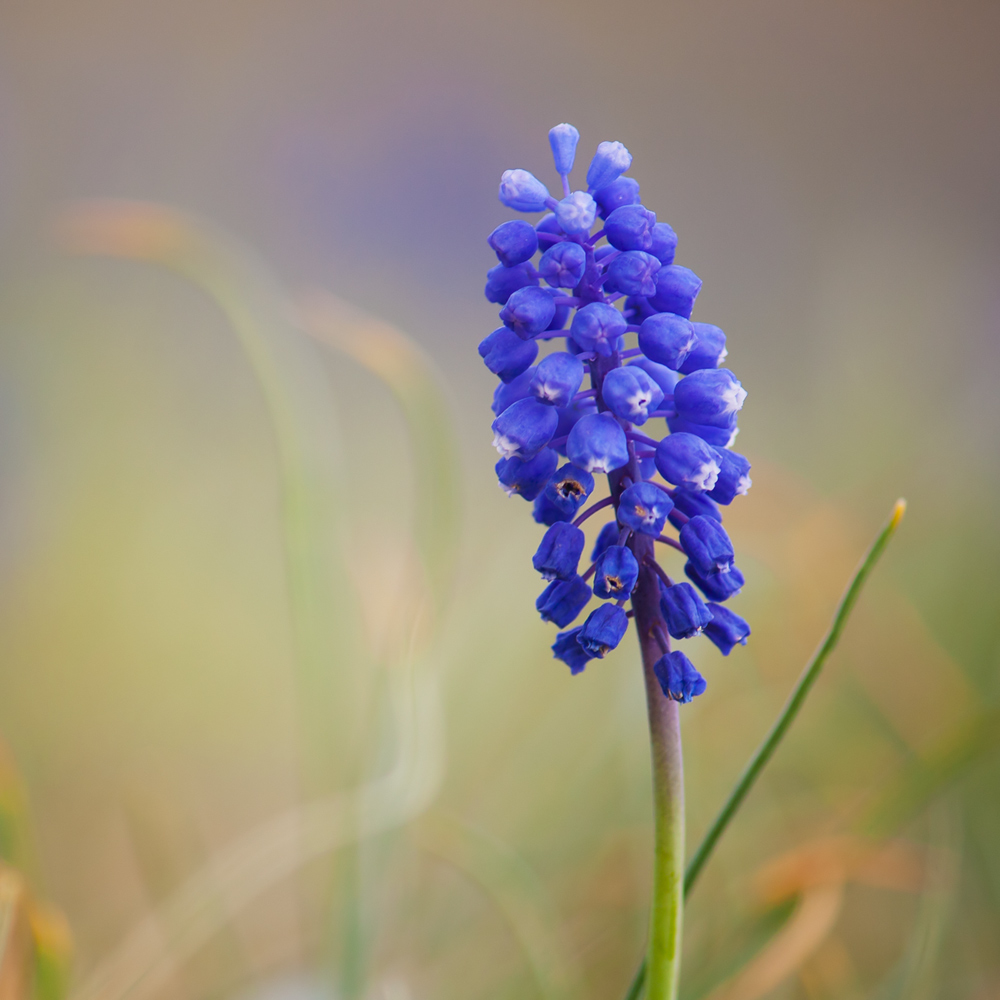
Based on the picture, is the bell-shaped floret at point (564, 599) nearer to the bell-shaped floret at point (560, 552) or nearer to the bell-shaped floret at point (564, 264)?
the bell-shaped floret at point (560, 552)

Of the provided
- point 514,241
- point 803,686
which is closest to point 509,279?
point 514,241

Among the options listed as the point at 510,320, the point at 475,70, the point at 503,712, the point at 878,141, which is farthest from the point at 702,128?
the point at 510,320

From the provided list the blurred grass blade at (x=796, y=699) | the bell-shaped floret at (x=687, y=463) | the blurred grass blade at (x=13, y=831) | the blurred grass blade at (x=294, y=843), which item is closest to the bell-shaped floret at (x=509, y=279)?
the bell-shaped floret at (x=687, y=463)

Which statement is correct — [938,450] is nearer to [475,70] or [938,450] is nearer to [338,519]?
[338,519]

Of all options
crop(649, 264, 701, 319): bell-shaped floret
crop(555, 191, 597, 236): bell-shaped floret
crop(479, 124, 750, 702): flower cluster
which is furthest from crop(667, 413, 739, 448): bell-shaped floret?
crop(555, 191, 597, 236): bell-shaped floret

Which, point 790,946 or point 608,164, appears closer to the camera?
point 608,164

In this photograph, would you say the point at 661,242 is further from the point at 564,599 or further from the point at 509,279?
the point at 564,599

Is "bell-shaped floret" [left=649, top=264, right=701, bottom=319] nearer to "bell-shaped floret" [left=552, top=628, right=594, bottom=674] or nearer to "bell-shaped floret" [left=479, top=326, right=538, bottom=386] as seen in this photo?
"bell-shaped floret" [left=479, top=326, right=538, bottom=386]
